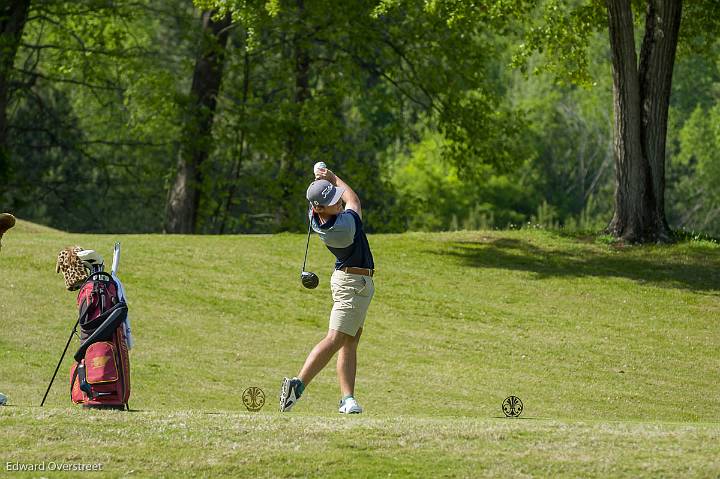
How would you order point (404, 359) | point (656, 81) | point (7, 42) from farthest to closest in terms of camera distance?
point (7, 42), point (656, 81), point (404, 359)

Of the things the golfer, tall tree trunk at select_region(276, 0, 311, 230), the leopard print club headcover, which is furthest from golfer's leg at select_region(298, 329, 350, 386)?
tall tree trunk at select_region(276, 0, 311, 230)

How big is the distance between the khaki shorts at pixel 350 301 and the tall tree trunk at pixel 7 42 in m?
A: 24.7

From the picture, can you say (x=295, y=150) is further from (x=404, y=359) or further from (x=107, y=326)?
(x=107, y=326)

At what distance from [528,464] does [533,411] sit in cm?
660

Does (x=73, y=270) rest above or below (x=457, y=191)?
below

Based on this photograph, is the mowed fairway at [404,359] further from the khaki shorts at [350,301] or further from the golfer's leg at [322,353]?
A: the khaki shorts at [350,301]

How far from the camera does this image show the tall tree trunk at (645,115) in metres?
25.9

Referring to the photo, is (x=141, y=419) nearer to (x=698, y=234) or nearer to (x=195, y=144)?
(x=698, y=234)

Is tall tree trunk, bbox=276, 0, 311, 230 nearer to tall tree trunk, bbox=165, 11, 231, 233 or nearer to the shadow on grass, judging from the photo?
tall tree trunk, bbox=165, 11, 231, 233

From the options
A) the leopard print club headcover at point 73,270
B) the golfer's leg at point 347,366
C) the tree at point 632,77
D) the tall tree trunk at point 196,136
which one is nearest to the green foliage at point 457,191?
the tall tree trunk at point 196,136

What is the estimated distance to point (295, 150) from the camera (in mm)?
36656

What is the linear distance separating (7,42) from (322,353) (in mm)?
24849

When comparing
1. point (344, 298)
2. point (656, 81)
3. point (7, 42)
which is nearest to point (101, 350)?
point (344, 298)

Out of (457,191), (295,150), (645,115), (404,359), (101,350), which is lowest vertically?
(404,359)
